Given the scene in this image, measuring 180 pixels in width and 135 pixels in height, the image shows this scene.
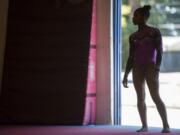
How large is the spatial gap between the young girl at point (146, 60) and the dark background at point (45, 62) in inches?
28.0

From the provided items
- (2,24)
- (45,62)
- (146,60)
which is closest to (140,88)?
(146,60)

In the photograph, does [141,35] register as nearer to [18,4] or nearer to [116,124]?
[116,124]

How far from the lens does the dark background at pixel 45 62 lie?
16.4 feet

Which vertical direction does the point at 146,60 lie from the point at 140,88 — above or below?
above

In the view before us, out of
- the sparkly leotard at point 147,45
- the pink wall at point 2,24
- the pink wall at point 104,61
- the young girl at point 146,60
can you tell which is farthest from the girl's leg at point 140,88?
the pink wall at point 2,24

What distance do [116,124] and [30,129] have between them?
1.07m

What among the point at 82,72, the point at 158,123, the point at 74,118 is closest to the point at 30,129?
the point at 74,118

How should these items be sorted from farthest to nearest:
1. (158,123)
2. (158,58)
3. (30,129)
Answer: (158,123) < (30,129) < (158,58)

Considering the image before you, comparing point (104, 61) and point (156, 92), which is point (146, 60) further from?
point (104, 61)

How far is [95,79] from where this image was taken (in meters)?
5.18

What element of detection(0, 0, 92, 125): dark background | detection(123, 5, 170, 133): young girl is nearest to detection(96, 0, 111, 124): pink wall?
detection(0, 0, 92, 125): dark background

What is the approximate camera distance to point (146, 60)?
4.45 m

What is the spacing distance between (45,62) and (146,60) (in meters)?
1.32

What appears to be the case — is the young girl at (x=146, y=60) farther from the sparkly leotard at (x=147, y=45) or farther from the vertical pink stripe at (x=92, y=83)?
the vertical pink stripe at (x=92, y=83)
